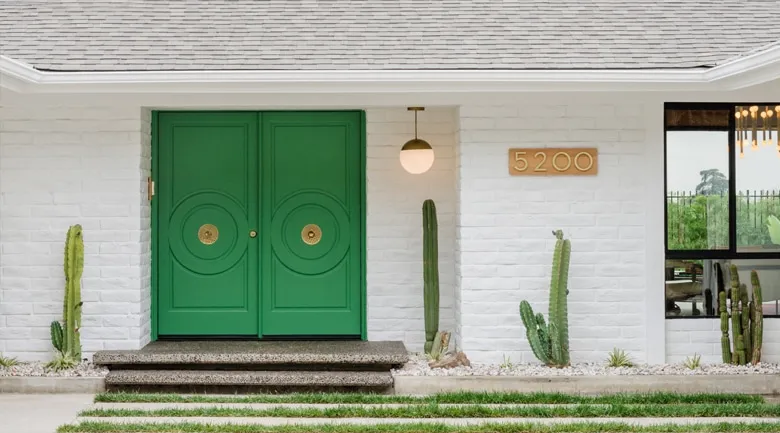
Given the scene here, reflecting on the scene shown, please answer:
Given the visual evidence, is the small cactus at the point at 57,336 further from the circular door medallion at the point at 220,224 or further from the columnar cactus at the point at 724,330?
the columnar cactus at the point at 724,330

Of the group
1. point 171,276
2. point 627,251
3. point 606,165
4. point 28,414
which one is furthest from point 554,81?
point 28,414

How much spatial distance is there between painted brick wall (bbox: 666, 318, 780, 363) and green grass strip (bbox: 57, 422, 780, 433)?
6.43ft

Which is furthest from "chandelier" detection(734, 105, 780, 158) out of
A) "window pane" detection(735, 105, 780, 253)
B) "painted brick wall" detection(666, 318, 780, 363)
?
"painted brick wall" detection(666, 318, 780, 363)

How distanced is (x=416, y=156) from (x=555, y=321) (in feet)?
Result: 6.08

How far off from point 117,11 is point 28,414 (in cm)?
408

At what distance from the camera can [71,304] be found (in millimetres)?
8320

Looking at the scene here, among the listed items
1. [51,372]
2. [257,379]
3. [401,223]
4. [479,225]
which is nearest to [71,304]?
[51,372]

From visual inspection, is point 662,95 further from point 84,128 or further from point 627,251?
point 84,128

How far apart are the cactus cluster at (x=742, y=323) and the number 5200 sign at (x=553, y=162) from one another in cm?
149

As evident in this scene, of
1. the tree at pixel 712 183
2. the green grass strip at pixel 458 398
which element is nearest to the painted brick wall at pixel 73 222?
the green grass strip at pixel 458 398

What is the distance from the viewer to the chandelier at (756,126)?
28.6 feet

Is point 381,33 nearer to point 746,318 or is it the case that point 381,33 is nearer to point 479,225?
point 479,225

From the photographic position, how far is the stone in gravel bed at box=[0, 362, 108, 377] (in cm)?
→ 812

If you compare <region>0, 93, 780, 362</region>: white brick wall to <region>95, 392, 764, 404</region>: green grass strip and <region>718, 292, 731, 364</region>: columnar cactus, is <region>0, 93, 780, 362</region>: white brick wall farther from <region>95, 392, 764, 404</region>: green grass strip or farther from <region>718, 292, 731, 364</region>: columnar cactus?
<region>95, 392, 764, 404</region>: green grass strip
